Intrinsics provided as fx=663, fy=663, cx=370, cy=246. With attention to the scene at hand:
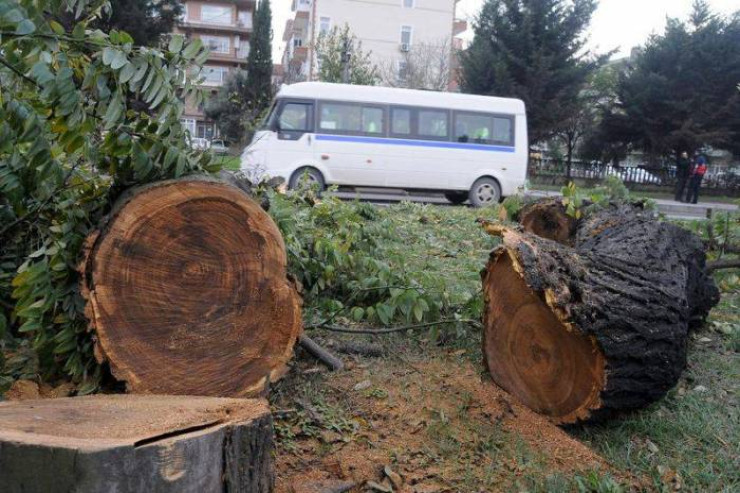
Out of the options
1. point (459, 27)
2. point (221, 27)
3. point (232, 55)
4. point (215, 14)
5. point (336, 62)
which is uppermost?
point (215, 14)

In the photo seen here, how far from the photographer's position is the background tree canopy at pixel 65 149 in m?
2.29

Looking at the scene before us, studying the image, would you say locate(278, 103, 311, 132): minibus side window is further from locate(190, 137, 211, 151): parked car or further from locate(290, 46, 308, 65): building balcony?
locate(290, 46, 308, 65): building balcony

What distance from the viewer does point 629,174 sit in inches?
1094

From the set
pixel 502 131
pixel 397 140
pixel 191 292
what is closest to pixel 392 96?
pixel 397 140

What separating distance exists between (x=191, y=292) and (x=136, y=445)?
960 mm

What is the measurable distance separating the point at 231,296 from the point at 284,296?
22 centimetres

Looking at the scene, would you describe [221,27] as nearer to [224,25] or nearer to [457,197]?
[224,25]

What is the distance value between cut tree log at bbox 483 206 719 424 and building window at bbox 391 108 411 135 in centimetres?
1132

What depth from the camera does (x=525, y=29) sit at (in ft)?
85.7

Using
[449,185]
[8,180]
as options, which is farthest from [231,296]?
[449,185]

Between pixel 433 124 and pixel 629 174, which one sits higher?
pixel 433 124

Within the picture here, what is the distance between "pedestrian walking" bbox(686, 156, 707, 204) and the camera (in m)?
19.9

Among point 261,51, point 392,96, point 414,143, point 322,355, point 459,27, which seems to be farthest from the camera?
point 459,27

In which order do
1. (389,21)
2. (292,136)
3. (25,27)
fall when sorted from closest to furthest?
(25,27) < (292,136) < (389,21)
